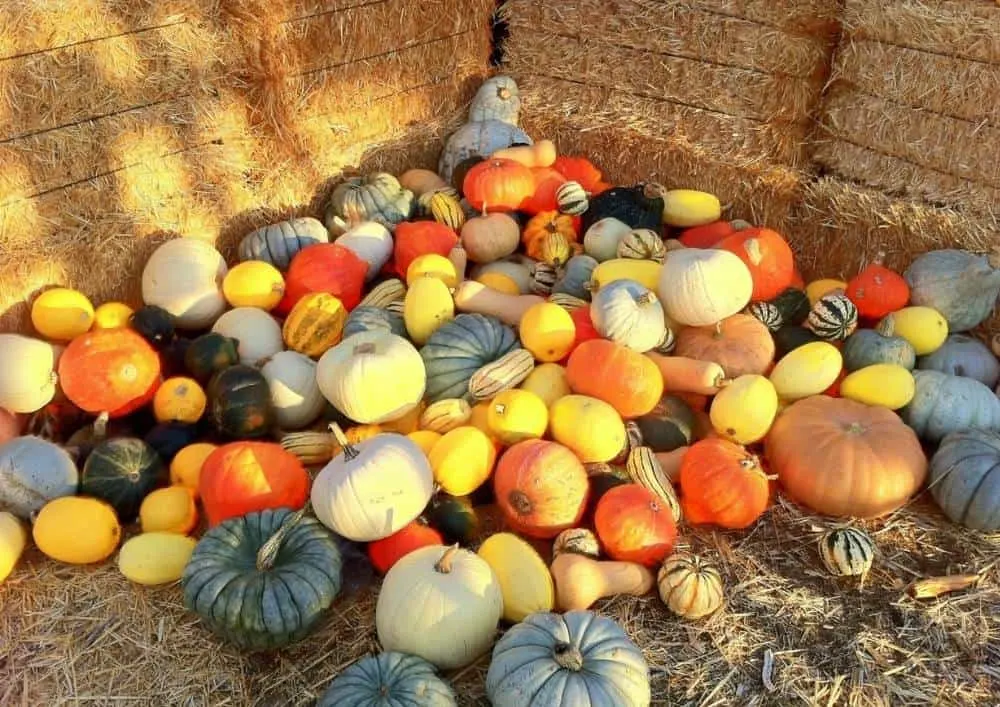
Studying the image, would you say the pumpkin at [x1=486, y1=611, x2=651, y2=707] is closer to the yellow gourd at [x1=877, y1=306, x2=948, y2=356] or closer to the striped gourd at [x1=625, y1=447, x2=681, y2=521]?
the striped gourd at [x1=625, y1=447, x2=681, y2=521]

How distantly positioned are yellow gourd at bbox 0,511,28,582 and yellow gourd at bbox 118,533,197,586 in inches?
18.3

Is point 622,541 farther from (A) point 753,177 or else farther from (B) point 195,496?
(A) point 753,177

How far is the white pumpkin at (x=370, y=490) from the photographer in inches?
126

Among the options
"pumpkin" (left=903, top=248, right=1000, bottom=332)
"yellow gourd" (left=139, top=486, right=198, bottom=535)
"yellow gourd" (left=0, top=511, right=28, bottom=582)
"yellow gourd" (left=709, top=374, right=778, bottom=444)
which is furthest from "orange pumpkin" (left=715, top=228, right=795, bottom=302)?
"yellow gourd" (left=0, top=511, right=28, bottom=582)

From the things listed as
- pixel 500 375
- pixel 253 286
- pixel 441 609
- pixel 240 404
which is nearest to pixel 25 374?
pixel 240 404

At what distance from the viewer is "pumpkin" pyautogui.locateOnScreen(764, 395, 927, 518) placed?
368 cm

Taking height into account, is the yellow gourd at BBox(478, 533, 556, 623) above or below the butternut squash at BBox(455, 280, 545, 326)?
below

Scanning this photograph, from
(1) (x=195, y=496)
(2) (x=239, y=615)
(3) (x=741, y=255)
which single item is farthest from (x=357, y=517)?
(3) (x=741, y=255)

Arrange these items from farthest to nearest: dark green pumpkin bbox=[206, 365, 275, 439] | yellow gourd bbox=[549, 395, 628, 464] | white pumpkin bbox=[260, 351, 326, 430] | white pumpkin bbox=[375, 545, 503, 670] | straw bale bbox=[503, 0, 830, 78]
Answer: straw bale bbox=[503, 0, 830, 78] → white pumpkin bbox=[260, 351, 326, 430] → dark green pumpkin bbox=[206, 365, 275, 439] → yellow gourd bbox=[549, 395, 628, 464] → white pumpkin bbox=[375, 545, 503, 670]

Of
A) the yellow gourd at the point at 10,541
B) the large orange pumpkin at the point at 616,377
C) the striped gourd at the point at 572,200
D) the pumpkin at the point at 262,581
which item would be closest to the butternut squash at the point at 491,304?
the large orange pumpkin at the point at 616,377

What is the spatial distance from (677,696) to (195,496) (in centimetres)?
233

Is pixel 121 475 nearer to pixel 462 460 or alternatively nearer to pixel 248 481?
pixel 248 481

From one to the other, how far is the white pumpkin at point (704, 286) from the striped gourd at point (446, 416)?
125cm

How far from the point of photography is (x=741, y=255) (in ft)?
15.2
